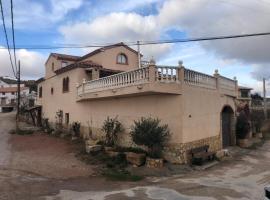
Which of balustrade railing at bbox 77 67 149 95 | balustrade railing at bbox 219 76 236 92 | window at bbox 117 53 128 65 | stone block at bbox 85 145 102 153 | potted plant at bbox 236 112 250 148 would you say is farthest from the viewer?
window at bbox 117 53 128 65

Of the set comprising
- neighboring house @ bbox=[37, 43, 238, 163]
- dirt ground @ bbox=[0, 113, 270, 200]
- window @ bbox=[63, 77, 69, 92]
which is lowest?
dirt ground @ bbox=[0, 113, 270, 200]

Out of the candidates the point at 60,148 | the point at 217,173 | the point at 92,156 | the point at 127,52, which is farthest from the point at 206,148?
the point at 127,52

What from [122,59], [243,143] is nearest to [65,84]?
[122,59]

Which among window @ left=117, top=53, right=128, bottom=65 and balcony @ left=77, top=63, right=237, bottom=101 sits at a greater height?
window @ left=117, top=53, right=128, bottom=65

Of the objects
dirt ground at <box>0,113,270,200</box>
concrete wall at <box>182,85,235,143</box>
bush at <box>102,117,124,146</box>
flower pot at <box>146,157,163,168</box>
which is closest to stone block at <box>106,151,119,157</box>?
dirt ground at <box>0,113,270,200</box>

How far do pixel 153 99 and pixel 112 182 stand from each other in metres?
5.04

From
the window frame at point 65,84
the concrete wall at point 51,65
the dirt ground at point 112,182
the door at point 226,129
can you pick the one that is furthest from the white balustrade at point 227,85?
the concrete wall at point 51,65

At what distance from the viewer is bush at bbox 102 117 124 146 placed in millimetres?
17656

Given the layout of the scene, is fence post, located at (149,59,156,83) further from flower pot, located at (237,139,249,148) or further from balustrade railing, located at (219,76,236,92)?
flower pot, located at (237,139,249,148)

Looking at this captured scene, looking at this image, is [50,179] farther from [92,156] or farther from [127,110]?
[127,110]

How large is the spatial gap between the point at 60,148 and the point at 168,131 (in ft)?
27.2

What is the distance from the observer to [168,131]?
14.4m

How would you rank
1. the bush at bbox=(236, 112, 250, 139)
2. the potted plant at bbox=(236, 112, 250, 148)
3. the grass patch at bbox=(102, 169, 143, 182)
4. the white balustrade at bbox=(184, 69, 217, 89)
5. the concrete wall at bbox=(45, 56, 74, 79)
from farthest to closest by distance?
1. the concrete wall at bbox=(45, 56, 74, 79)
2. the bush at bbox=(236, 112, 250, 139)
3. the potted plant at bbox=(236, 112, 250, 148)
4. the white balustrade at bbox=(184, 69, 217, 89)
5. the grass patch at bbox=(102, 169, 143, 182)

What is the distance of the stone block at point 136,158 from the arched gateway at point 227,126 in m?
7.48
